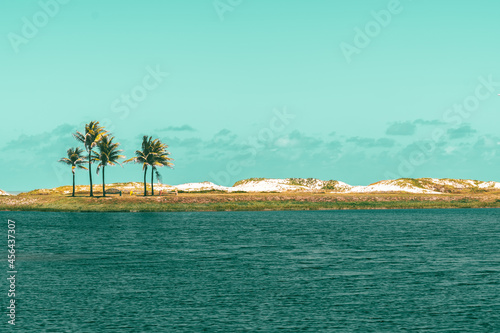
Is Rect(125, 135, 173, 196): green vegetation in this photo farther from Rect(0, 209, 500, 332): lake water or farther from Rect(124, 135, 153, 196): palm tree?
Rect(0, 209, 500, 332): lake water

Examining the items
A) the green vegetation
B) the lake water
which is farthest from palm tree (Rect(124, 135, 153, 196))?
the lake water

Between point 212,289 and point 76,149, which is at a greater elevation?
point 76,149

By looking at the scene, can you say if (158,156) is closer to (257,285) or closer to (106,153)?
(106,153)

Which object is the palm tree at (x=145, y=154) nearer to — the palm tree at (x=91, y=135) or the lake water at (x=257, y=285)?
the palm tree at (x=91, y=135)

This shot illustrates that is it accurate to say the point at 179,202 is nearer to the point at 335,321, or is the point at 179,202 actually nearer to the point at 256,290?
the point at 256,290

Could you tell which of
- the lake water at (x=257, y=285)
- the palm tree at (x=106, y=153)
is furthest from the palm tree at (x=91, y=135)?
the lake water at (x=257, y=285)

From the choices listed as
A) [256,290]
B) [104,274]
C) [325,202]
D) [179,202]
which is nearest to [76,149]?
[179,202]

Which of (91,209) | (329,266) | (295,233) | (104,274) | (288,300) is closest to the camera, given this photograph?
(288,300)

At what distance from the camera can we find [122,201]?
153500 millimetres

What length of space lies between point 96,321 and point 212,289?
11149 millimetres

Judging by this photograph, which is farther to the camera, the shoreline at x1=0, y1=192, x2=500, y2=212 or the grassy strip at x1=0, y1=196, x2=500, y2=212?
the shoreline at x1=0, y1=192, x2=500, y2=212

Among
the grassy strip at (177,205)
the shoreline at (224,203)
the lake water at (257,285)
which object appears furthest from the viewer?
the shoreline at (224,203)

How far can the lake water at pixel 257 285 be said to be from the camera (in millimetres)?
32469

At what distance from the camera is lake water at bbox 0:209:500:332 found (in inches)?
1278
